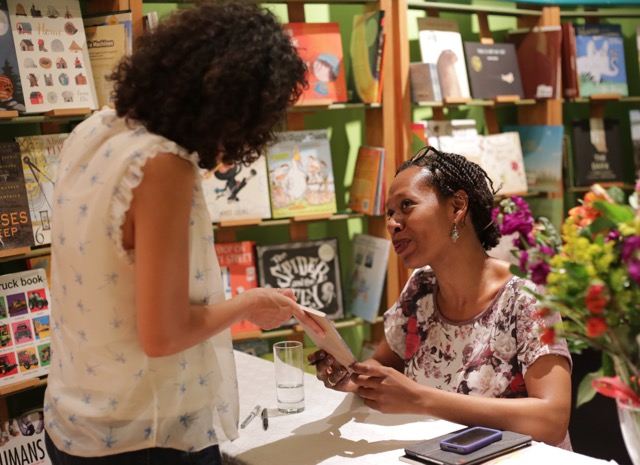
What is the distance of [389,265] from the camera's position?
3686 mm

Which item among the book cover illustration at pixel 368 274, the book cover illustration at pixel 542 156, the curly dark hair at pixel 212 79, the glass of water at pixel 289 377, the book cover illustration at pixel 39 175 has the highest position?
the curly dark hair at pixel 212 79

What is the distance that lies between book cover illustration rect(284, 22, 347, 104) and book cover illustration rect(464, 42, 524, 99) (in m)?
0.77

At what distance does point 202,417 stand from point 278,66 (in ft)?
2.07

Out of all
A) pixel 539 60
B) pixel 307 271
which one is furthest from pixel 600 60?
pixel 307 271

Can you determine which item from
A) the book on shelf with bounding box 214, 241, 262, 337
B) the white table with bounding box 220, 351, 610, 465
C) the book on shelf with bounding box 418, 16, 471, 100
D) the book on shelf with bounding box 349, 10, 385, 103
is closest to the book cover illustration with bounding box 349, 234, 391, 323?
the book on shelf with bounding box 214, 241, 262, 337

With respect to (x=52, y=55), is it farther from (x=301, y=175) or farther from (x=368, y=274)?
(x=368, y=274)

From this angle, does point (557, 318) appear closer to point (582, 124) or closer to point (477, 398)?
point (477, 398)

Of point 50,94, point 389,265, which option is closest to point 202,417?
point 50,94

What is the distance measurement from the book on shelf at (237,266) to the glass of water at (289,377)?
1569 millimetres

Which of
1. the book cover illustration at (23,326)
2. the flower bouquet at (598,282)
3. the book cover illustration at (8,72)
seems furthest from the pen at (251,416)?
the book cover illustration at (8,72)

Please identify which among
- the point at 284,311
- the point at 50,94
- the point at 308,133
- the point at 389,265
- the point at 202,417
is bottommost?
the point at 389,265

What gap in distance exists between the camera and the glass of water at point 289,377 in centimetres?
190

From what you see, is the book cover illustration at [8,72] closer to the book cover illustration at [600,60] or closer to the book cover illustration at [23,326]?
the book cover illustration at [23,326]

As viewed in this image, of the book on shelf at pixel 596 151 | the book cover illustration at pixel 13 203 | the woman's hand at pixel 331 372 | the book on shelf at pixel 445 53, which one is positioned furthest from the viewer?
the book on shelf at pixel 596 151
